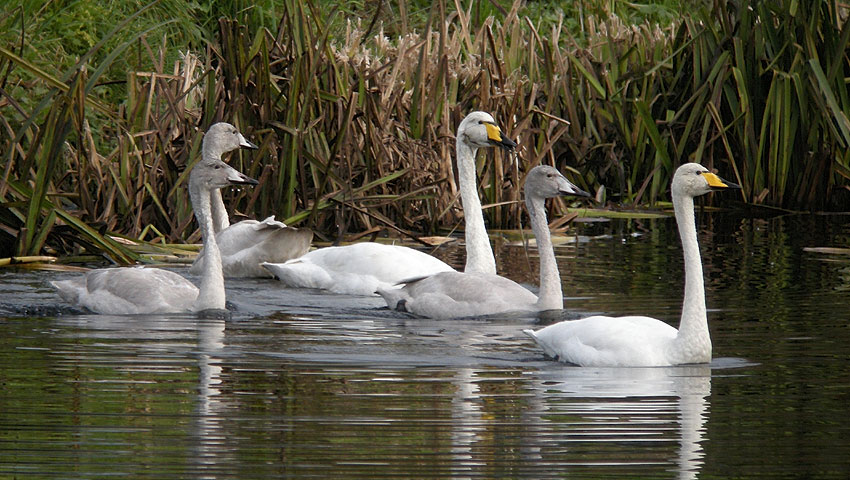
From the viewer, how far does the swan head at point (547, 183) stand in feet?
30.5

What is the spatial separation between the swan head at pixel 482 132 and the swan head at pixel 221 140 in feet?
5.03

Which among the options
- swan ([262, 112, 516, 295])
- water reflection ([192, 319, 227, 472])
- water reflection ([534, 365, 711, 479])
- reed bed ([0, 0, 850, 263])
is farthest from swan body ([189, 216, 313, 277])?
water reflection ([534, 365, 711, 479])

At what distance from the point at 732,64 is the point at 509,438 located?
953cm

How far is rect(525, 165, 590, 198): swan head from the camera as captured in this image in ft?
30.5

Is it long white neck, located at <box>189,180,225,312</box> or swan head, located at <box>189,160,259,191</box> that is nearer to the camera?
long white neck, located at <box>189,180,225,312</box>

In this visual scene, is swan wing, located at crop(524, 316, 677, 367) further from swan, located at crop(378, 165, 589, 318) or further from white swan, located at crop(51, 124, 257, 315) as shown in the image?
white swan, located at crop(51, 124, 257, 315)

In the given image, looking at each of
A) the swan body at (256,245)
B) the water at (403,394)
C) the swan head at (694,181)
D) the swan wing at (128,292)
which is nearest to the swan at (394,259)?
the swan body at (256,245)

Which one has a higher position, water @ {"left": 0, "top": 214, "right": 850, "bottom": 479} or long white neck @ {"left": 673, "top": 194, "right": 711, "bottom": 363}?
long white neck @ {"left": 673, "top": 194, "right": 711, "bottom": 363}

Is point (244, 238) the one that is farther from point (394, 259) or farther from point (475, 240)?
point (475, 240)

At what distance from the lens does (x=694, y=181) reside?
7.60 m

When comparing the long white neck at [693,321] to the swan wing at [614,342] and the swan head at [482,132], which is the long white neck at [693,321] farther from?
the swan head at [482,132]

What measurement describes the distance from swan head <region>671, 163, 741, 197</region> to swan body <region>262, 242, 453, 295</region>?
7.63 ft

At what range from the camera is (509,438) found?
5.31 meters

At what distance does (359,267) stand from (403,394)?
396cm
